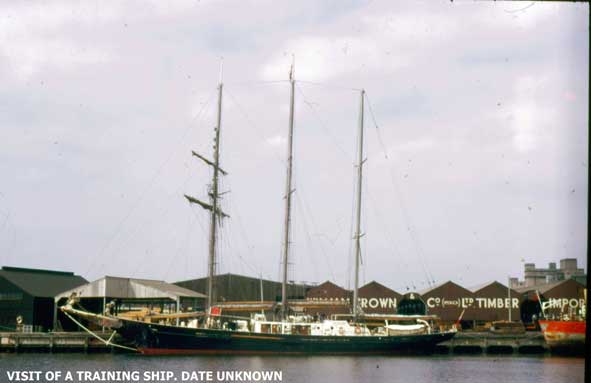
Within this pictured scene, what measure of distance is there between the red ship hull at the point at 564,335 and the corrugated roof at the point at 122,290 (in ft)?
110

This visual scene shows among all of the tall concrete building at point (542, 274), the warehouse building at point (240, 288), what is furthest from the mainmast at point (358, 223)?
the tall concrete building at point (542, 274)

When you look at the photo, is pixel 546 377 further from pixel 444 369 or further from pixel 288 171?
pixel 288 171

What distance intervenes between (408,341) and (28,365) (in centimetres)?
3214

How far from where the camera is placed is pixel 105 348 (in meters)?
63.4

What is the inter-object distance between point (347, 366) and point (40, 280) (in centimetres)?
3993

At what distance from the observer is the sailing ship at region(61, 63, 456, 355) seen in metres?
60.0

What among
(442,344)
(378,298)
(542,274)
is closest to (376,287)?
(378,298)

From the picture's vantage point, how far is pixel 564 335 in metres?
64.3

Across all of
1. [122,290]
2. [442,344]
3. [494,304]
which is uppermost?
[122,290]

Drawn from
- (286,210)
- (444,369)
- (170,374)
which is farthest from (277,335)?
(170,374)

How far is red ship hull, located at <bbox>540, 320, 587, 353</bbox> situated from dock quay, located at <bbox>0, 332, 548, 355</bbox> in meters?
3.71

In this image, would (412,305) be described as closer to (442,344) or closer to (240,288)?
(442,344)

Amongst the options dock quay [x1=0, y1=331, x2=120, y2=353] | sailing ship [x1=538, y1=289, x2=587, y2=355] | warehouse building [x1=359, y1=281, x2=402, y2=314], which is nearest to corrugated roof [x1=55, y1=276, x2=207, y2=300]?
dock quay [x1=0, y1=331, x2=120, y2=353]

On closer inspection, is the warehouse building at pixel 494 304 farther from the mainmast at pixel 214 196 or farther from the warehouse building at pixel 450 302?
the mainmast at pixel 214 196
